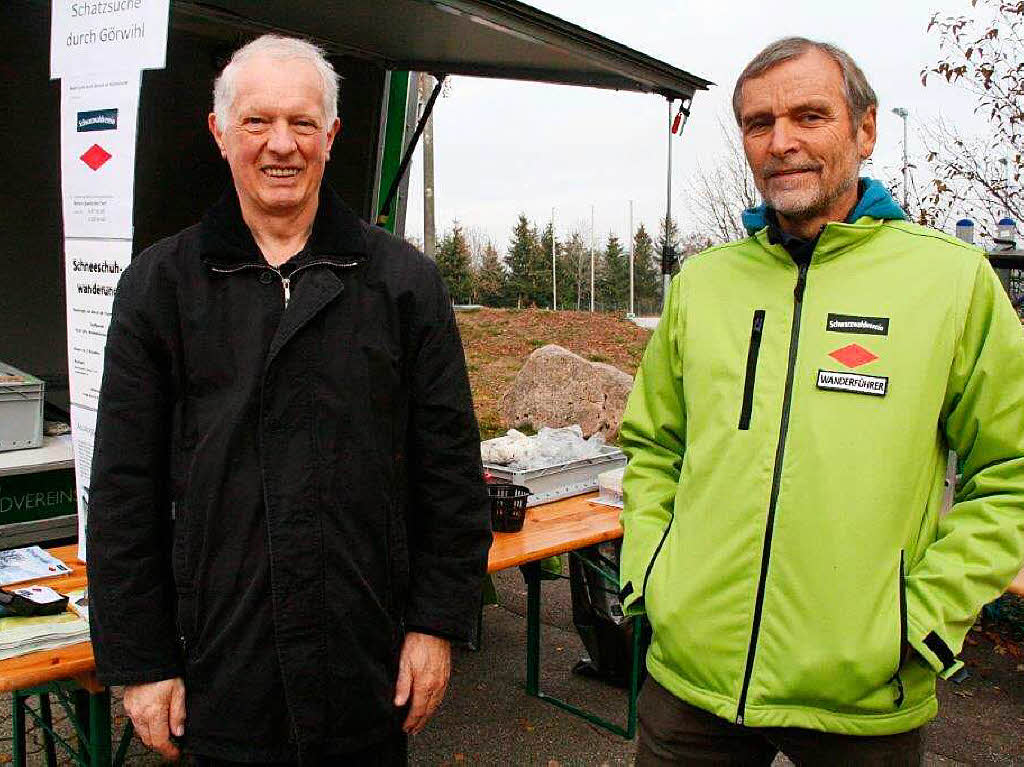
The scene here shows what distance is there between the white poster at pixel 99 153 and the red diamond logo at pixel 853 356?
197 centimetres

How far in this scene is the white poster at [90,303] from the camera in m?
2.66

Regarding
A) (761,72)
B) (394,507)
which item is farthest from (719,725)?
Result: (761,72)

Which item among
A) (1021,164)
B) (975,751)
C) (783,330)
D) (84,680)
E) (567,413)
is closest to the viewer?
(783,330)

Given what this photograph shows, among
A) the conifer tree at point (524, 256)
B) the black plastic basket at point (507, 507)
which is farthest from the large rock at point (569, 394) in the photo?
the conifer tree at point (524, 256)

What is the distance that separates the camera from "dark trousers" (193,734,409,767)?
5.15 feet

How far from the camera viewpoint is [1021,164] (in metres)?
4.78

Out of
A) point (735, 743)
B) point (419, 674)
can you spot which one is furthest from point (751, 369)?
point (419, 674)

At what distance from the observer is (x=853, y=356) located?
5.16 feet

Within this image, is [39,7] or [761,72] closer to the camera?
[761,72]

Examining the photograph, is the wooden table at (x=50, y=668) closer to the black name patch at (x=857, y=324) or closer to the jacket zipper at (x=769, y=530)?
the jacket zipper at (x=769, y=530)

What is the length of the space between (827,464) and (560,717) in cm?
246

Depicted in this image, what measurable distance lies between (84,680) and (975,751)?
119 inches

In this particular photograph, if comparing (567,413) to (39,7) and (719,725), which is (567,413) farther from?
(719,725)

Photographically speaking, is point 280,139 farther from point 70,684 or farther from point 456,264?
point 456,264
